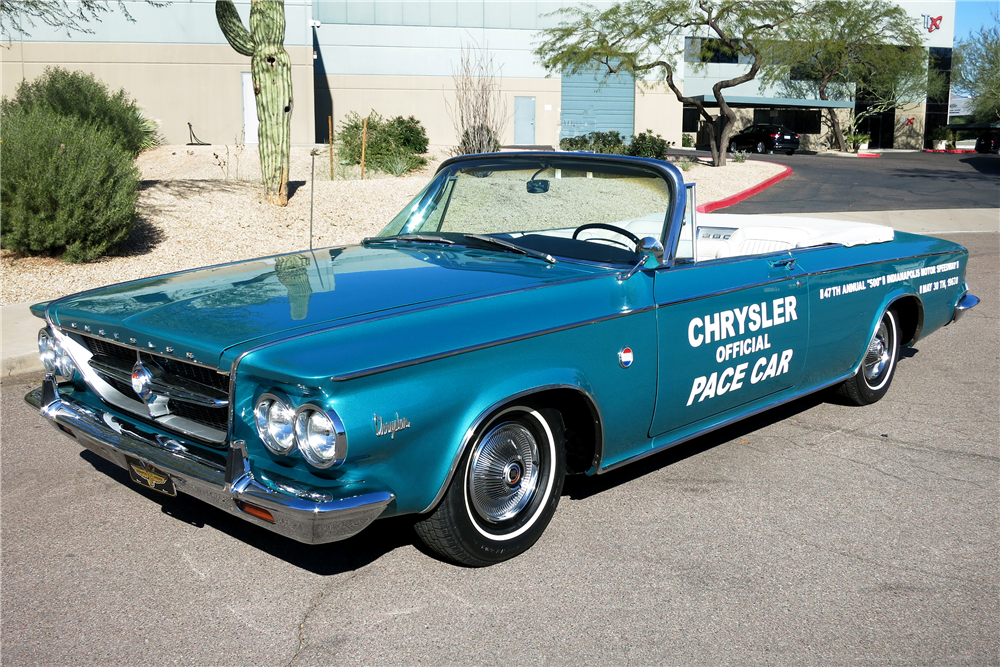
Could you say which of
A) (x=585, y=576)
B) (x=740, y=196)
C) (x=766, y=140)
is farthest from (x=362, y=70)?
(x=585, y=576)

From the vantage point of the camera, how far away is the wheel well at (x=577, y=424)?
373 centimetres

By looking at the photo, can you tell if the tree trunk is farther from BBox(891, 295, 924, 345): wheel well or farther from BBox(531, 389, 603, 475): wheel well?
BBox(531, 389, 603, 475): wheel well

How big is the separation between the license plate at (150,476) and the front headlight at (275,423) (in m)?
0.55

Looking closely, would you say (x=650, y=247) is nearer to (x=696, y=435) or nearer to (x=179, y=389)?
(x=696, y=435)

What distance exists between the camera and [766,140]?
140 feet

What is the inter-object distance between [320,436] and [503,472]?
0.91m

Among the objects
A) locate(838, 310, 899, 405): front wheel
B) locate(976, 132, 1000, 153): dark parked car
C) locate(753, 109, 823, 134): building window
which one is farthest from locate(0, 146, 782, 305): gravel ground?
locate(753, 109, 823, 134): building window

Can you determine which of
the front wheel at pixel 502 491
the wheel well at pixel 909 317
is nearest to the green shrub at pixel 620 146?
the wheel well at pixel 909 317

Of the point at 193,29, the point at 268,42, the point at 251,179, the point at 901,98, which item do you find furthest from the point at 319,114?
the point at 901,98

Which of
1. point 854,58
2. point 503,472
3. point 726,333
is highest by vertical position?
point 854,58

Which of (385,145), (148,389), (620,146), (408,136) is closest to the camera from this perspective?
(148,389)

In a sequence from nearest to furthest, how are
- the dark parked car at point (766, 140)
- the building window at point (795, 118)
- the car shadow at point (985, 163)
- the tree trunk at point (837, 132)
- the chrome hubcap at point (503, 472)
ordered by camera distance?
the chrome hubcap at point (503, 472)
the car shadow at point (985, 163)
the dark parked car at point (766, 140)
the tree trunk at point (837, 132)
the building window at point (795, 118)

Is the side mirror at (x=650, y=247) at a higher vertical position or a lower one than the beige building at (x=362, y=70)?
lower

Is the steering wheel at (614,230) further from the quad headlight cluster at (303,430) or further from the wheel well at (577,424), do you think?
the quad headlight cluster at (303,430)
